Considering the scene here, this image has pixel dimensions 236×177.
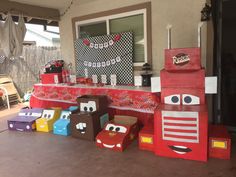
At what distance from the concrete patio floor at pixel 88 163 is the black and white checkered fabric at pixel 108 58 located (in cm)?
156

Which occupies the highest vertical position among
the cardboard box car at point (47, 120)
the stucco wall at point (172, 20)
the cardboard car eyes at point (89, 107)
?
the stucco wall at point (172, 20)

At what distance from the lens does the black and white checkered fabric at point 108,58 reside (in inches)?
153

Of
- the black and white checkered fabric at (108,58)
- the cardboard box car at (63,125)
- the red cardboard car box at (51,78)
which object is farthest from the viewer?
the red cardboard car box at (51,78)

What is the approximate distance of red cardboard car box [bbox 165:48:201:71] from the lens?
2.55 meters

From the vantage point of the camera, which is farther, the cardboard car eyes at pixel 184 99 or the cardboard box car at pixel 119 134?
the cardboard box car at pixel 119 134

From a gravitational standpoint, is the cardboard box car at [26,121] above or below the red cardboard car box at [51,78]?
below

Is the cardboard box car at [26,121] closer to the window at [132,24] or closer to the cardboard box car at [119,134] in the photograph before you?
the cardboard box car at [119,134]

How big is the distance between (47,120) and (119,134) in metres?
1.44

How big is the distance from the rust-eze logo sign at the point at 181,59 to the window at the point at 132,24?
1.12 meters

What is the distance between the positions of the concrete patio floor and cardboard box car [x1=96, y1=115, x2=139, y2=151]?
0.09m

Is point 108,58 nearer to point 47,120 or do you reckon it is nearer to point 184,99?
point 47,120

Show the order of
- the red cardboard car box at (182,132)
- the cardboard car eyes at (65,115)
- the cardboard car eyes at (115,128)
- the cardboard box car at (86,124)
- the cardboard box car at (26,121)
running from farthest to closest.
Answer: the cardboard box car at (26,121), the cardboard car eyes at (65,115), the cardboard box car at (86,124), the cardboard car eyes at (115,128), the red cardboard car box at (182,132)

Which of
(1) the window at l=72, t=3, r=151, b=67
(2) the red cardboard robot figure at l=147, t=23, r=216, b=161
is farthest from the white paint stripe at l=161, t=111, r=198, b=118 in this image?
(1) the window at l=72, t=3, r=151, b=67

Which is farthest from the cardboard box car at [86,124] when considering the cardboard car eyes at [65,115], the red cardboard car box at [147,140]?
the red cardboard car box at [147,140]
